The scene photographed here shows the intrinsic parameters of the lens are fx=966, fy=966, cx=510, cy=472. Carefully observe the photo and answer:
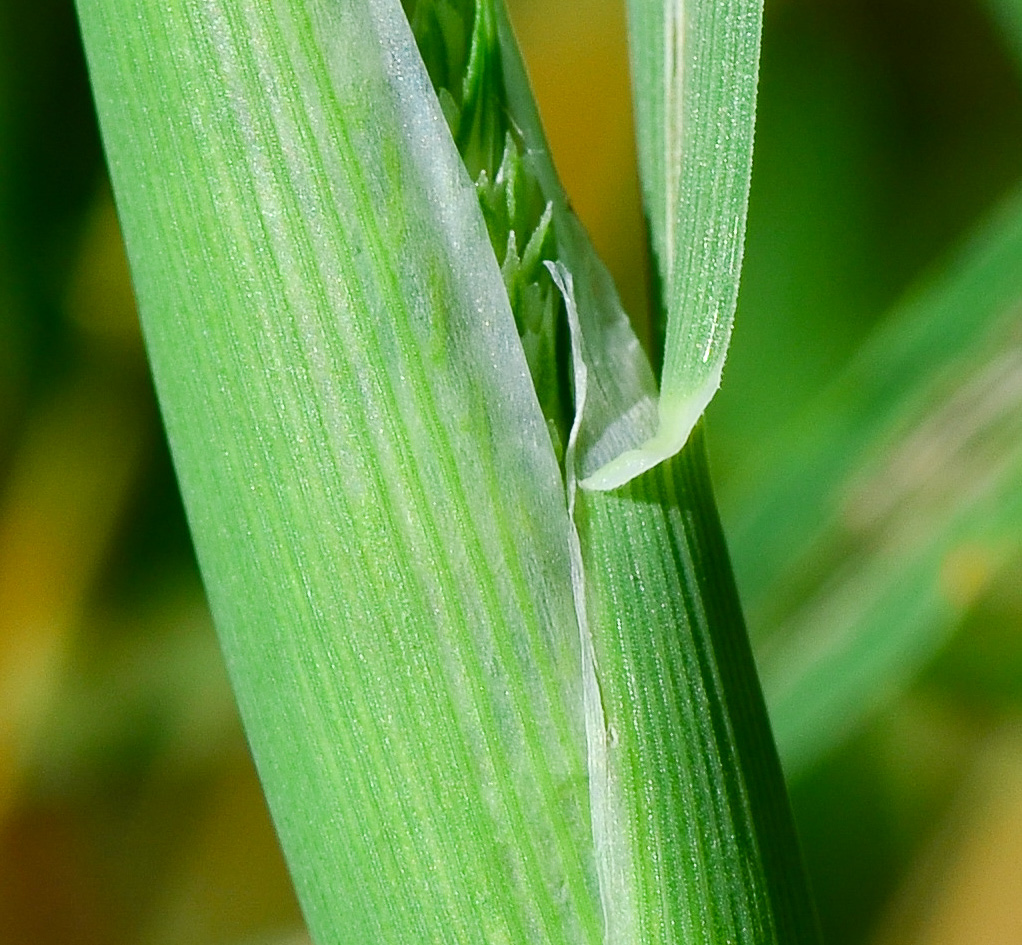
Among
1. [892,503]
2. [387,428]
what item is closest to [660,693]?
[387,428]

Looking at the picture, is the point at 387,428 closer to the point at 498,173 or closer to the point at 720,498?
the point at 498,173

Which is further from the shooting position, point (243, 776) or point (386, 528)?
point (243, 776)

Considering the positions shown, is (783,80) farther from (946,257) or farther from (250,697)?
(250,697)

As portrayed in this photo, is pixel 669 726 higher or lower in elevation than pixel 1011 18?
lower

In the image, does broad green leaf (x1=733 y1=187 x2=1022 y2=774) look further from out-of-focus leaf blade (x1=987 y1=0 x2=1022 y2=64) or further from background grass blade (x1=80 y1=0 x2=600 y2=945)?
background grass blade (x1=80 y1=0 x2=600 y2=945)

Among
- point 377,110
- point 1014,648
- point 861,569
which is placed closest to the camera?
point 377,110

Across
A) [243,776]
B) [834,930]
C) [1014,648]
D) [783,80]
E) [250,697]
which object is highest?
[783,80]

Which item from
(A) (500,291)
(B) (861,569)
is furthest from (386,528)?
(B) (861,569)
